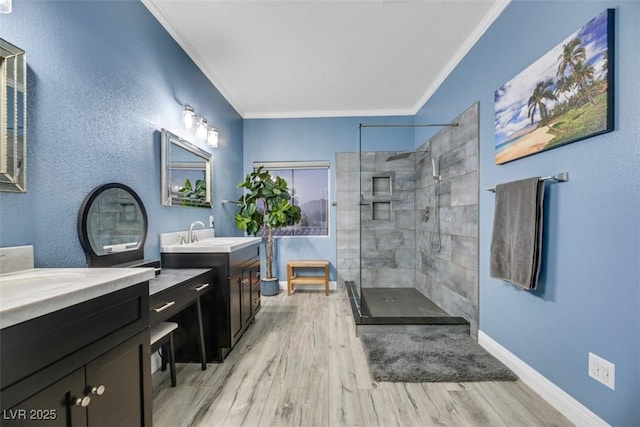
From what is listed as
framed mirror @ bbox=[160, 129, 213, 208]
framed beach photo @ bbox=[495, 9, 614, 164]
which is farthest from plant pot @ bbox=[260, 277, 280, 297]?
framed beach photo @ bbox=[495, 9, 614, 164]

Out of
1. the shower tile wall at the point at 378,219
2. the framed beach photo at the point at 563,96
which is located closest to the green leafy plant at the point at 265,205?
the shower tile wall at the point at 378,219

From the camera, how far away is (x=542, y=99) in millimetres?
1619

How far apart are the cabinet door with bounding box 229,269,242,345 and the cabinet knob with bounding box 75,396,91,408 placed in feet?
4.16

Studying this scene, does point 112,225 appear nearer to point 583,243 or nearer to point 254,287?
point 254,287

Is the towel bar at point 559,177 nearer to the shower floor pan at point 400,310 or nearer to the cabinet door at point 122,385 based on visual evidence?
the shower floor pan at point 400,310

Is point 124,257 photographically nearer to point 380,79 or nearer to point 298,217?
point 298,217

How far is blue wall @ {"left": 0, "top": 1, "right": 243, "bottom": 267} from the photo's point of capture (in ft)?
3.96

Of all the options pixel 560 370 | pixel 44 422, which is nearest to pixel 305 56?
pixel 44 422

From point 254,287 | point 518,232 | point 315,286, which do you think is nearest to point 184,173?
point 254,287

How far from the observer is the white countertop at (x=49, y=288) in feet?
2.28

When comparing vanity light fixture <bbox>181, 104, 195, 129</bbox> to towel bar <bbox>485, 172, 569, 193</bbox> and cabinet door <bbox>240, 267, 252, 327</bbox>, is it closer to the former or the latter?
cabinet door <bbox>240, 267, 252, 327</bbox>

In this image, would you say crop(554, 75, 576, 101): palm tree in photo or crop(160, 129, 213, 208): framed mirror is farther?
crop(160, 129, 213, 208): framed mirror

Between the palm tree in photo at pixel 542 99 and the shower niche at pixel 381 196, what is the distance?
7.91ft

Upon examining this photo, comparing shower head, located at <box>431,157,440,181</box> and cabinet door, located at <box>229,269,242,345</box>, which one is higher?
shower head, located at <box>431,157,440,181</box>
